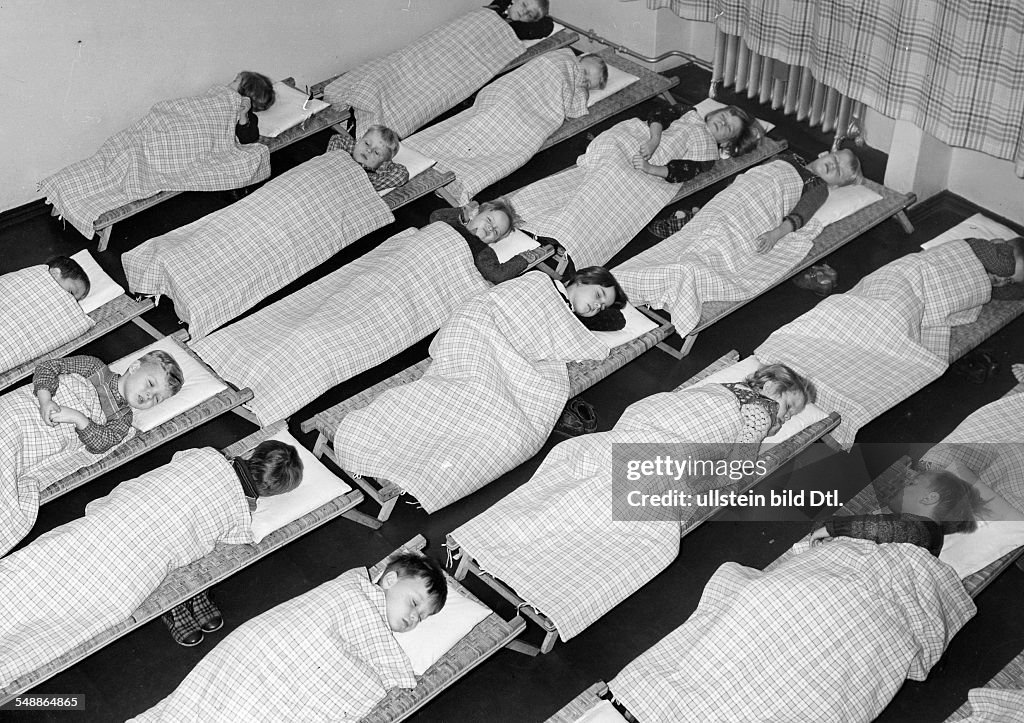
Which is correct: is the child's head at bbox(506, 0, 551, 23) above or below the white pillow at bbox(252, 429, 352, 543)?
above

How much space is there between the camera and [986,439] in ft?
13.6

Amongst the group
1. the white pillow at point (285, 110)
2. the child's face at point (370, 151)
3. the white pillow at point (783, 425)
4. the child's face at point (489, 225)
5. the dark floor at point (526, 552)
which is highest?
the child's face at point (370, 151)

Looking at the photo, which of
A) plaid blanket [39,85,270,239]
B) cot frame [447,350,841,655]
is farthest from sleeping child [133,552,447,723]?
plaid blanket [39,85,270,239]

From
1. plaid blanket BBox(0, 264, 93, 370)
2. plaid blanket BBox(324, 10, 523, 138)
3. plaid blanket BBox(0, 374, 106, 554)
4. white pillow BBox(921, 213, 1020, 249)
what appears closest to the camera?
plaid blanket BBox(0, 374, 106, 554)

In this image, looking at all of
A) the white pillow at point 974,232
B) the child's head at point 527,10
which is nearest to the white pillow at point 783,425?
the white pillow at point 974,232

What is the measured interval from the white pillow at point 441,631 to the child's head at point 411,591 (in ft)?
0.10

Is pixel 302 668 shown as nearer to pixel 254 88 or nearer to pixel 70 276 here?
pixel 70 276

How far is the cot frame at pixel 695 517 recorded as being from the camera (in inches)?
143

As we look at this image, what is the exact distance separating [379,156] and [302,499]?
1.92m

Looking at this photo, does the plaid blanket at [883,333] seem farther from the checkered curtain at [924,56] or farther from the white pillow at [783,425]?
the checkered curtain at [924,56]

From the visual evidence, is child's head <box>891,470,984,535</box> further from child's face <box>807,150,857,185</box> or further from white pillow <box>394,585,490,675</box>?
child's face <box>807,150,857,185</box>

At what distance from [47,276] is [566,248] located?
2007mm

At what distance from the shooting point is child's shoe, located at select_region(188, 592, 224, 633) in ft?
12.2

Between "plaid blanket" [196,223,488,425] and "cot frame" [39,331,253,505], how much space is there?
0.18 feet
